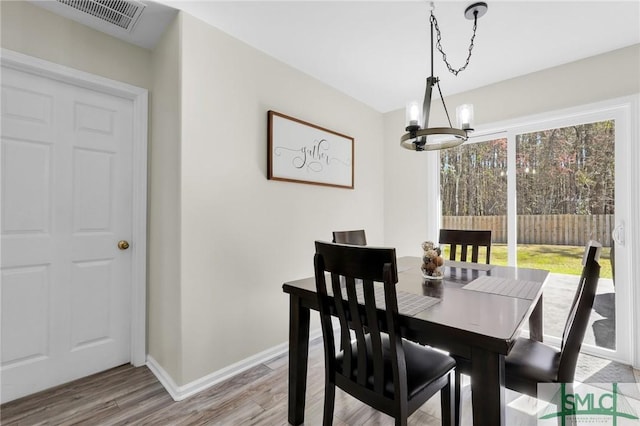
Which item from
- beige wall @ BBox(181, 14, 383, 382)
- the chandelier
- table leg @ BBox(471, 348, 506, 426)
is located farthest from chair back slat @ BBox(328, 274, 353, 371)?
beige wall @ BBox(181, 14, 383, 382)

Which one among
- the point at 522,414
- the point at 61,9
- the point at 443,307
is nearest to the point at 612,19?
the point at 443,307

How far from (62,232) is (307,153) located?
1.91 metres

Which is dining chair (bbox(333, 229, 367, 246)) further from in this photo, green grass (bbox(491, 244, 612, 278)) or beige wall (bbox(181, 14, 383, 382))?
green grass (bbox(491, 244, 612, 278))

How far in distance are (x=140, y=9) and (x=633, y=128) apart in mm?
3653

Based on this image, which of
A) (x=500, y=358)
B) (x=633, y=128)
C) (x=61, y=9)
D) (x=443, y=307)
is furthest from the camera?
(x=633, y=128)

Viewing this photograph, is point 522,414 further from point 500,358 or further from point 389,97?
point 389,97

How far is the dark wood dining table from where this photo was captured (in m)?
1.04

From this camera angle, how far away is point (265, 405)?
1820mm

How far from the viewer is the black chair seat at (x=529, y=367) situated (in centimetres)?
130

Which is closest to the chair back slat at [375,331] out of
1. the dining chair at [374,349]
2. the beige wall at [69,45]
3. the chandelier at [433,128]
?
the dining chair at [374,349]

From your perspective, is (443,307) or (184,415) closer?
(443,307)

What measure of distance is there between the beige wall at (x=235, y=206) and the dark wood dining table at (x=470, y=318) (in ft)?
2.39

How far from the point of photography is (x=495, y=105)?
2.96 meters

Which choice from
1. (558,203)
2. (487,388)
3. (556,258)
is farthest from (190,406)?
(558,203)
